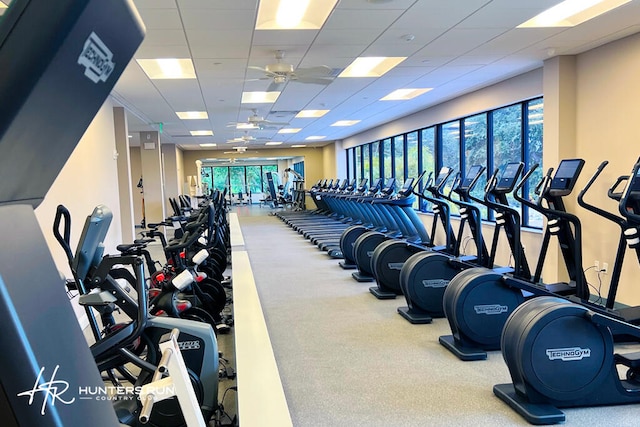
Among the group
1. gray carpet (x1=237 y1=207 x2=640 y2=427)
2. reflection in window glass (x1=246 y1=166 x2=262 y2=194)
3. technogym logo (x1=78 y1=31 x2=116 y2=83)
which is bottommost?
gray carpet (x1=237 y1=207 x2=640 y2=427)

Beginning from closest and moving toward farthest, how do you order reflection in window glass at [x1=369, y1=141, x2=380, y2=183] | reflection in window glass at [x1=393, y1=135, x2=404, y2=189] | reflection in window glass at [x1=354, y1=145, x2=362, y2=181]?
1. reflection in window glass at [x1=393, y1=135, x2=404, y2=189]
2. reflection in window glass at [x1=369, y1=141, x2=380, y2=183]
3. reflection in window glass at [x1=354, y1=145, x2=362, y2=181]

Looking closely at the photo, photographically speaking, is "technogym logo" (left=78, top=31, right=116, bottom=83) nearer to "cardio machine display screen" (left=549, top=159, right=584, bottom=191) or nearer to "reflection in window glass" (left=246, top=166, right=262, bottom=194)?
"cardio machine display screen" (left=549, top=159, right=584, bottom=191)

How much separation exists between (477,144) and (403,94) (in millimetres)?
1639

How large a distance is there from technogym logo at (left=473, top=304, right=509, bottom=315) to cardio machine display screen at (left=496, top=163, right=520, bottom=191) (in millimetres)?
1749

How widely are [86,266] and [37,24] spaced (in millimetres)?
2545

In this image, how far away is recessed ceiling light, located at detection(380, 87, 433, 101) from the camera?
866 centimetres

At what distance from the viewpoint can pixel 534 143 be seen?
24.4ft

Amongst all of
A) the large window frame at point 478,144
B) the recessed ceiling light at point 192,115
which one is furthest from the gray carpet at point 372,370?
the recessed ceiling light at point 192,115

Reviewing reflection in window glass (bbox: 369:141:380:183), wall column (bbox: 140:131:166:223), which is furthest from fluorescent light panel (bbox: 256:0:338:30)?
reflection in window glass (bbox: 369:141:380:183)

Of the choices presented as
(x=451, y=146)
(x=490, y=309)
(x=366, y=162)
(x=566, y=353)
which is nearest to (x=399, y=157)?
(x=451, y=146)

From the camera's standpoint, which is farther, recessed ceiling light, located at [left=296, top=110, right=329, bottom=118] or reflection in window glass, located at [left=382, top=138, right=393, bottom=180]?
reflection in window glass, located at [left=382, top=138, right=393, bottom=180]

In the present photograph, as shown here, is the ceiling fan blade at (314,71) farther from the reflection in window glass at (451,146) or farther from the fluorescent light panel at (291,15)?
the reflection in window glass at (451,146)

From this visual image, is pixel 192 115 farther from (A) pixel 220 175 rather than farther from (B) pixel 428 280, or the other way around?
(A) pixel 220 175

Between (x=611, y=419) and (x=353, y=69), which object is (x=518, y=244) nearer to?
(x=611, y=419)
